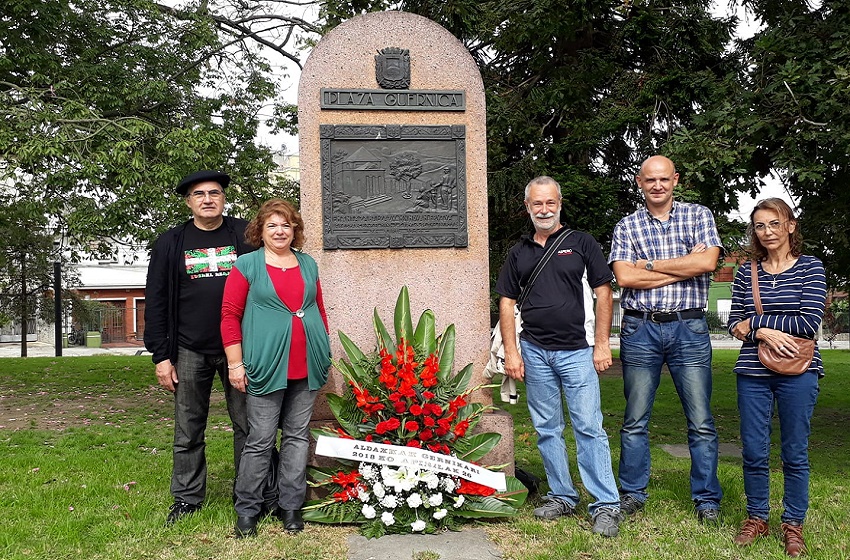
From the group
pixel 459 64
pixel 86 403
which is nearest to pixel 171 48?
pixel 86 403

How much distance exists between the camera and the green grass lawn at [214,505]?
158 inches

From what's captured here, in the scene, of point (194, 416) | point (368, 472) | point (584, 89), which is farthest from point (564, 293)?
point (584, 89)

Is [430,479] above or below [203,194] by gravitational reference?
below

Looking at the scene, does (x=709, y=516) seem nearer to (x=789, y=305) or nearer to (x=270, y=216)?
(x=789, y=305)

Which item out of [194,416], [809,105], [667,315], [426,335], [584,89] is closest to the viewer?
[667,315]

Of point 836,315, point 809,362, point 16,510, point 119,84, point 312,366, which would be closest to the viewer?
point 809,362

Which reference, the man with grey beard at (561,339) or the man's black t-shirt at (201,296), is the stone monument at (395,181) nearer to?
the man with grey beard at (561,339)

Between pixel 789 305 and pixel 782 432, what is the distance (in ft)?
2.19

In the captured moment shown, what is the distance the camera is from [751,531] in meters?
4.07

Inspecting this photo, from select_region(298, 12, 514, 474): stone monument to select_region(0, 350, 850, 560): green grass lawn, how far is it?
2.95 feet

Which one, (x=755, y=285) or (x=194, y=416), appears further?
(x=194, y=416)

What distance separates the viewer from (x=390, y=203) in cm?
495

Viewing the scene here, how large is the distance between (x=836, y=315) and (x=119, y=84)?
36204 millimetres

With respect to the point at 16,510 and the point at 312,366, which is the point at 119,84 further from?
the point at 312,366
